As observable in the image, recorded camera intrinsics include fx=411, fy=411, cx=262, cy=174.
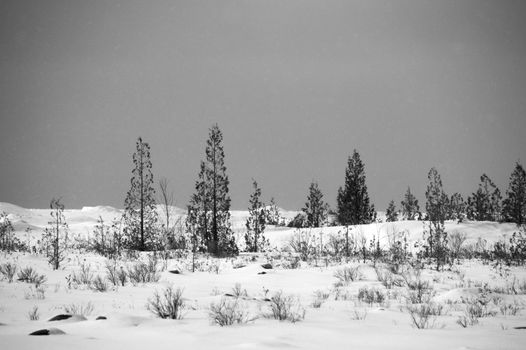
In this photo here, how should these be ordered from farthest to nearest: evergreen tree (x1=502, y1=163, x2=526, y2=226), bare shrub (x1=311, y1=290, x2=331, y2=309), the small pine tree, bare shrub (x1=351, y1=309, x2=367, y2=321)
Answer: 1. evergreen tree (x1=502, y1=163, x2=526, y2=226)
2. the small pine tree
3. bare shrub (x1=311, y1=290, x2=331, y2=309)
4. bare shrub (x1=351, y1=309, x2=367, y2=321)

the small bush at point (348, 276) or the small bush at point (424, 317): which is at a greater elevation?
the small bush at point (424, 317)

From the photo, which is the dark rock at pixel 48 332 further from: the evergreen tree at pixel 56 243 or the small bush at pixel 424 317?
the evergreen tree at pixel 56 243

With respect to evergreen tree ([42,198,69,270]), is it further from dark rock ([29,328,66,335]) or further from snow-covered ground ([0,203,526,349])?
dark rock ([29,328,66,335])

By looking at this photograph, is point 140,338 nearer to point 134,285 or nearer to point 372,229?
point 134,285

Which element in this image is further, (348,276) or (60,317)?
(348,276)

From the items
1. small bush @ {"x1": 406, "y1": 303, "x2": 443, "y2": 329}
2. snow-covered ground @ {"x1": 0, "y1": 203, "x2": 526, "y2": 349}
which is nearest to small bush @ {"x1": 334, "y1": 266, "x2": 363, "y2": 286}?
snow-covered ground @ {"x1": 0, "y1": 203, "x2": 526, "y2": 349}

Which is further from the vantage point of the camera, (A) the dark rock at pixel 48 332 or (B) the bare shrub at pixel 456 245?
(B) the bare shrub at pixel 456 245

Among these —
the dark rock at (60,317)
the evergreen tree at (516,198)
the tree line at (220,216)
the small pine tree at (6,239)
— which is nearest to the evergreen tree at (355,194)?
the tree line at (220,216)

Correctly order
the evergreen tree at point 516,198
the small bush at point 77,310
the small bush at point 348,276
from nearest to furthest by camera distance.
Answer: the small bush at point 77,310 < the small bush at point 348,276 < the evergreen tree at point 516,198

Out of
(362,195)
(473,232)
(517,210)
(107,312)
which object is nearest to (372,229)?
(473,232)

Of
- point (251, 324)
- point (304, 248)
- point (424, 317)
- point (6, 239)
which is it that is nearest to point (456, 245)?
point (304, 248)

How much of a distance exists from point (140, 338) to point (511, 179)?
47695 mm

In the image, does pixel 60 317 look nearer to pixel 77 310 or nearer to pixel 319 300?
pixel 77 310

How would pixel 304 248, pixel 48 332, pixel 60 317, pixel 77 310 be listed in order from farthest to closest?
1. pixel 304 248
2. pixel 77 310
3. pixel 60 317
4. pixel 48 332
